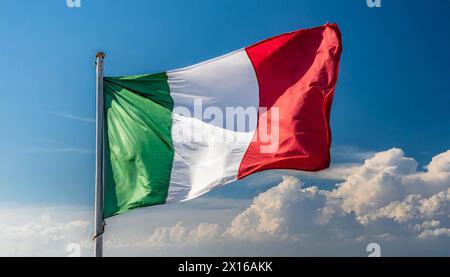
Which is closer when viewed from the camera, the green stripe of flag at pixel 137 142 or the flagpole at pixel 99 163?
the flagpole at pixel 99 163

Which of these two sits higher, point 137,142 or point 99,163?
point 137,142

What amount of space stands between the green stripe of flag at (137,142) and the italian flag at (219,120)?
0.08 feet

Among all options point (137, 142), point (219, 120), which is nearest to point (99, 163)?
point (137, 142)

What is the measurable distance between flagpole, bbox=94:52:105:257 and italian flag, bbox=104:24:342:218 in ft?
0.94

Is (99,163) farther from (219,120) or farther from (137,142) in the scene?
(219,120)

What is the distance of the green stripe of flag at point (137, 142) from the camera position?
710 inches

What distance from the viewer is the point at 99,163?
1788 cm

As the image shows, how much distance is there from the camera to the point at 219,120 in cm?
1903

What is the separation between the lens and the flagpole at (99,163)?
17.6 metres

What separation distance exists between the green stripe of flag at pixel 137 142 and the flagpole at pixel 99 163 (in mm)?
260

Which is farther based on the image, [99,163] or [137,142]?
[137,142]

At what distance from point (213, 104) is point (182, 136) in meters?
1.15

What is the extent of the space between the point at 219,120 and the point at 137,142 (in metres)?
2.12
